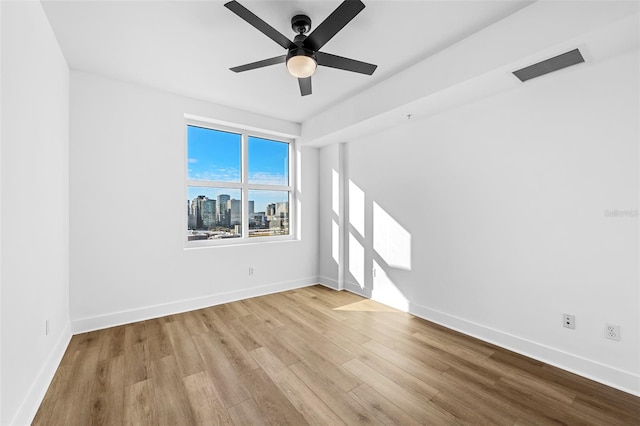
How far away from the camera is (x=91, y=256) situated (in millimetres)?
2836

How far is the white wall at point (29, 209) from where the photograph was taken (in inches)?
56.2

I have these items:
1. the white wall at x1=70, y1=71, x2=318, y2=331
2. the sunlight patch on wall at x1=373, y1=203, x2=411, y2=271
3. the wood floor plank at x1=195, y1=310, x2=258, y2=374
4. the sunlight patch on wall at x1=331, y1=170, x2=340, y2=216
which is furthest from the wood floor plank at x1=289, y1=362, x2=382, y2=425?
the sunlight patch on wall at x1=331, y1=170, x2=340, y2=216

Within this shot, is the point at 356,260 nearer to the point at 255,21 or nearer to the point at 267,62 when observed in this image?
the point at 267,62

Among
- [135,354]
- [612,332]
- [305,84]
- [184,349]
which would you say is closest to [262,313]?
[184,349]

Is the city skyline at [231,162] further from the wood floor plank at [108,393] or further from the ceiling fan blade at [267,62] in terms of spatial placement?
the wood floor plank at [108,393]

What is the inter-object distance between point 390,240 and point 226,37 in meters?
2.85

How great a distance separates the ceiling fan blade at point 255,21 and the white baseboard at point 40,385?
2546mm

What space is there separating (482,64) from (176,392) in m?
3.36

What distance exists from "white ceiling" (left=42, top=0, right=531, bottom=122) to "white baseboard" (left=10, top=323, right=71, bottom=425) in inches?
100.0

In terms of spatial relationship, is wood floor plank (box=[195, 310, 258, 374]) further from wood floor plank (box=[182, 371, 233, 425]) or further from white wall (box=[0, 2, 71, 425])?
white wall (box=[0, 2, 71, 425])

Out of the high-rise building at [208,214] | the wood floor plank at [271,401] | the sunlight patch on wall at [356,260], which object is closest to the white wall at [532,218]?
the sunlight patch on wall at [356,260]

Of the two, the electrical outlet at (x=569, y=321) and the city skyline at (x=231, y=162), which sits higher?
the city skyline at (x=231, y=162)

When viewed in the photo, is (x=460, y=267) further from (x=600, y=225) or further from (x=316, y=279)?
(x=316, y=279)

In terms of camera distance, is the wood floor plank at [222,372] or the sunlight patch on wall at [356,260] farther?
the sunlight patch on wall at [356,260]
